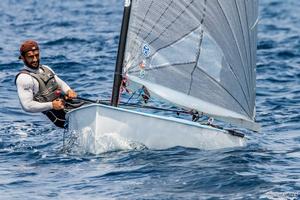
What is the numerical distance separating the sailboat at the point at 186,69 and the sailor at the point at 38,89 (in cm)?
55

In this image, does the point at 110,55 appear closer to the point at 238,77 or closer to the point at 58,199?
the point at 238,77

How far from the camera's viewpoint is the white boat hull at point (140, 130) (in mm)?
10641

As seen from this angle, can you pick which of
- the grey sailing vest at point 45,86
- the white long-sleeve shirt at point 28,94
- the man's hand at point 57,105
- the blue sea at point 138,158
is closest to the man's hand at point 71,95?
the grey sailing vest at point 45,86

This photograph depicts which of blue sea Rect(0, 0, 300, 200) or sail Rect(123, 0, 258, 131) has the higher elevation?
sail Rect(123, 0, 258, 131)

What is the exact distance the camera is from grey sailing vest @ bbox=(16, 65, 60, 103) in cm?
1163

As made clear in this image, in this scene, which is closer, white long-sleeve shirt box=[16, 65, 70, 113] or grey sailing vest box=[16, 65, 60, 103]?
white long-sleeve shirt box=[16, 65, 70, 113]

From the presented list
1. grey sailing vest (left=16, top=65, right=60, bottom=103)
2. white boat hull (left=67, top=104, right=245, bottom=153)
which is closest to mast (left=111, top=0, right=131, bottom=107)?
white boat hull (left=67, top=104, right=245, bottom=153)

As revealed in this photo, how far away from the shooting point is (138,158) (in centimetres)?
1080

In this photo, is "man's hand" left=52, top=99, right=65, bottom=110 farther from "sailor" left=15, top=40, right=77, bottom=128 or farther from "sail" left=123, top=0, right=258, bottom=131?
"sail" left=123, top=0, right=258, bottom=131

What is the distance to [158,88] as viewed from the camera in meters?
11.2

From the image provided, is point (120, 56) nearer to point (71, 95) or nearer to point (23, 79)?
point (71, 95)

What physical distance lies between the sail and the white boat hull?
357 mm

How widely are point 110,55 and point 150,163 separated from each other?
10519 millimetres

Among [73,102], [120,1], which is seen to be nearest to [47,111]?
[73,102]
